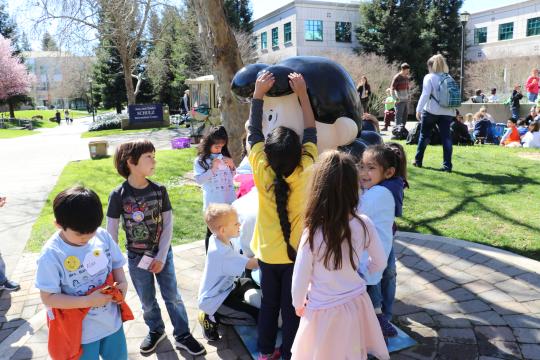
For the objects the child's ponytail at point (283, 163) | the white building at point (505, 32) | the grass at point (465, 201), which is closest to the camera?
the child's ponytail at point (283, 163)

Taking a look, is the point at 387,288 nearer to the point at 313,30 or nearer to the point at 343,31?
the point at 313,30

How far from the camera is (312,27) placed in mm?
37094

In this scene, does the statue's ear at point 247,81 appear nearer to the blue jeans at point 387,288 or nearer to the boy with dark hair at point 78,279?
the boy with dark hair at point 78,279

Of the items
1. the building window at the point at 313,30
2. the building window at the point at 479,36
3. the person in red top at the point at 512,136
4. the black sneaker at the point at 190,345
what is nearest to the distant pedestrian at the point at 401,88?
the person in red top at the point at 512,136

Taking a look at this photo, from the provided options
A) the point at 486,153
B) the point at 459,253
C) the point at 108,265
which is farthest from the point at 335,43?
the point at 108,265

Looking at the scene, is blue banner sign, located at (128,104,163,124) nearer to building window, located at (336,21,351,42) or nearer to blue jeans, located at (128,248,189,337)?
building window, located at (336,21,351,42)

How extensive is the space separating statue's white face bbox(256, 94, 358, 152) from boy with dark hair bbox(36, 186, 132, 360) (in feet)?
4.41

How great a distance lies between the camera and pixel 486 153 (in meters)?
9.83

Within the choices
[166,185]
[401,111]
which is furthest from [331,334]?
[401,111]

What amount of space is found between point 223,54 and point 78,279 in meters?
5.91

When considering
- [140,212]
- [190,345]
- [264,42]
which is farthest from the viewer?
[264,42]

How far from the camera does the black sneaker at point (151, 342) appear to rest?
329cm

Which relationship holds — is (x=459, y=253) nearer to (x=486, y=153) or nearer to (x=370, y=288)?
(x=370, y=288)

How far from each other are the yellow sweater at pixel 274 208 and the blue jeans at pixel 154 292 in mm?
844
